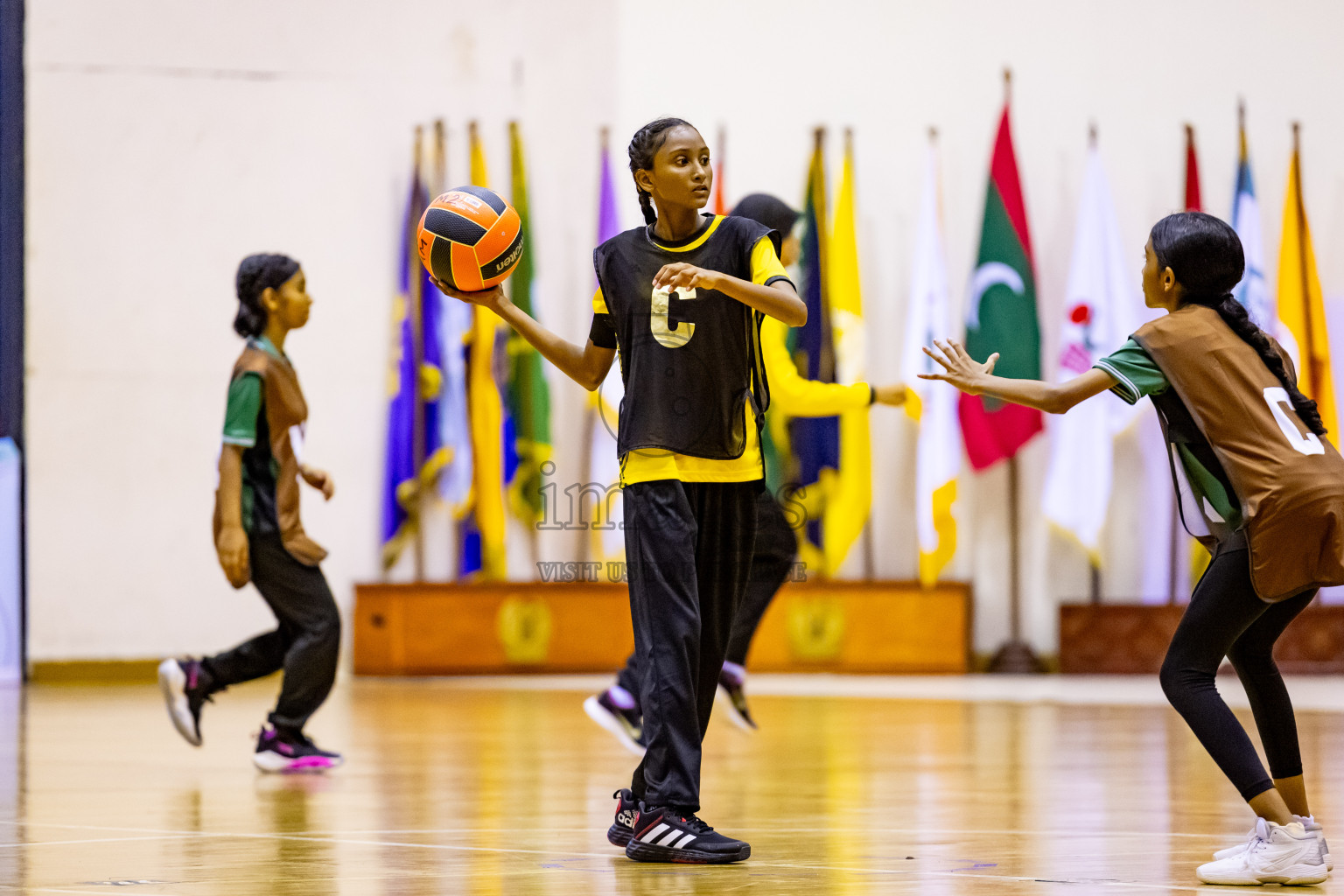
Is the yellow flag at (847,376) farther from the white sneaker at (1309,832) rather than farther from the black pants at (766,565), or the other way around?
the white sneaker at (1309,832)

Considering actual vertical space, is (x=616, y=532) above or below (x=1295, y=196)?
below

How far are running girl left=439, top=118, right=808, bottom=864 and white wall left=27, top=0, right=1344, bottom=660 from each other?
5267 mm

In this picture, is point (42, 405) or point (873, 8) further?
point (873, 8)

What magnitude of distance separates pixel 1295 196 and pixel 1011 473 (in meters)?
1.95

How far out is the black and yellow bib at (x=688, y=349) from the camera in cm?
282

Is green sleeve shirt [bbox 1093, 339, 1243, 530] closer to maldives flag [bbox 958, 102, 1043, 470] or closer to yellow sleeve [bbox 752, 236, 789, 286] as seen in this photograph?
yellow sleeve [bbox 752, 236, 789, 286]

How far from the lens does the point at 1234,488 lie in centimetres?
265

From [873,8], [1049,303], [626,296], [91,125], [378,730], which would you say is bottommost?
[378,730]

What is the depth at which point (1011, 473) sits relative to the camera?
7.96 m

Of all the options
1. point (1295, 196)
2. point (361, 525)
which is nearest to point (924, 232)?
point (1295, 196)

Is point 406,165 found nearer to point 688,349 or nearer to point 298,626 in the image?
point 298,626

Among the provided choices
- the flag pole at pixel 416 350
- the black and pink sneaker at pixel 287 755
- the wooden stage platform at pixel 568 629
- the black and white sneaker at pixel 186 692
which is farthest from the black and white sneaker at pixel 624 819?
the flag pole at pixel 416 350

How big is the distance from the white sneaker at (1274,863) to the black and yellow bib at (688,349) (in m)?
1.09

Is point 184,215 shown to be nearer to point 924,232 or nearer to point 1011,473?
point 924,232
